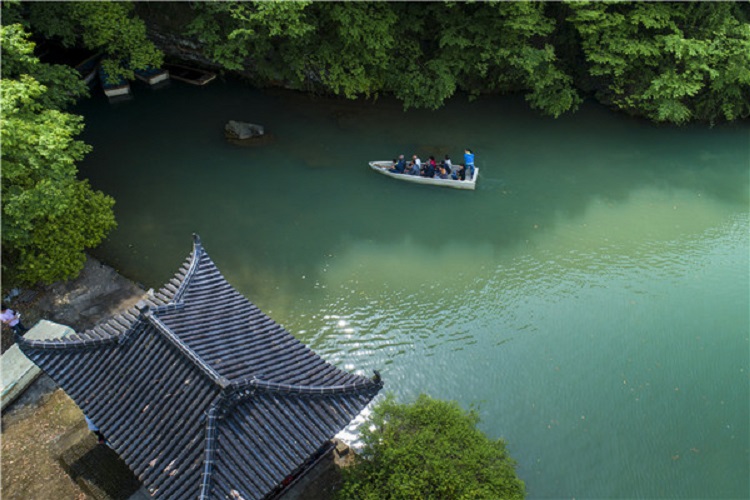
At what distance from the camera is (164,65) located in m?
26.1

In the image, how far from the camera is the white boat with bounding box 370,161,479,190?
21062 millimetres

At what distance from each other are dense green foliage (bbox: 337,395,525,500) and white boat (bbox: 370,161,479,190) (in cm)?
1037

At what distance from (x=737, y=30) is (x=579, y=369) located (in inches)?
582

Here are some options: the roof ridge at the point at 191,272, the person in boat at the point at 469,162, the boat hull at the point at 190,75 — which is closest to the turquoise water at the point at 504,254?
the boat hull at the point at 190,75

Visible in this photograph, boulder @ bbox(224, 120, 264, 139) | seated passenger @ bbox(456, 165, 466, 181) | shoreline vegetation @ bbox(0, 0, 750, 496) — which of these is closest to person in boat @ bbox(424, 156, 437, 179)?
seated passenger @ bbox(456, 165, 466, 181)

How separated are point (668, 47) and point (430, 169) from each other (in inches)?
383

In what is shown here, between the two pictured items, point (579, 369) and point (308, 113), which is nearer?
point (579, 369)

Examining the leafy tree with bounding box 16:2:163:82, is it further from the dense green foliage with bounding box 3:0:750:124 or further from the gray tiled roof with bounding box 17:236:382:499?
the gray tiled roof with bounding box 17:236:382:499

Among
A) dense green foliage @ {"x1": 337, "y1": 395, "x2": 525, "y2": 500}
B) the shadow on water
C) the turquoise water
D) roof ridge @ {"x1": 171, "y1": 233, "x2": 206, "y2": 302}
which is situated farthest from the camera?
the shadow on water

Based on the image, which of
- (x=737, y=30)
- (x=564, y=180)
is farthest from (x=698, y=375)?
(x=737, y=30)

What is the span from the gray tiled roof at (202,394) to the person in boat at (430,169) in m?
11.0

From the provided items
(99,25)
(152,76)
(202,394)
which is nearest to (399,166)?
(99,25)

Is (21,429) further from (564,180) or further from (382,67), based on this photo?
(564,180)

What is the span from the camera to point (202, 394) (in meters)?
9.98
